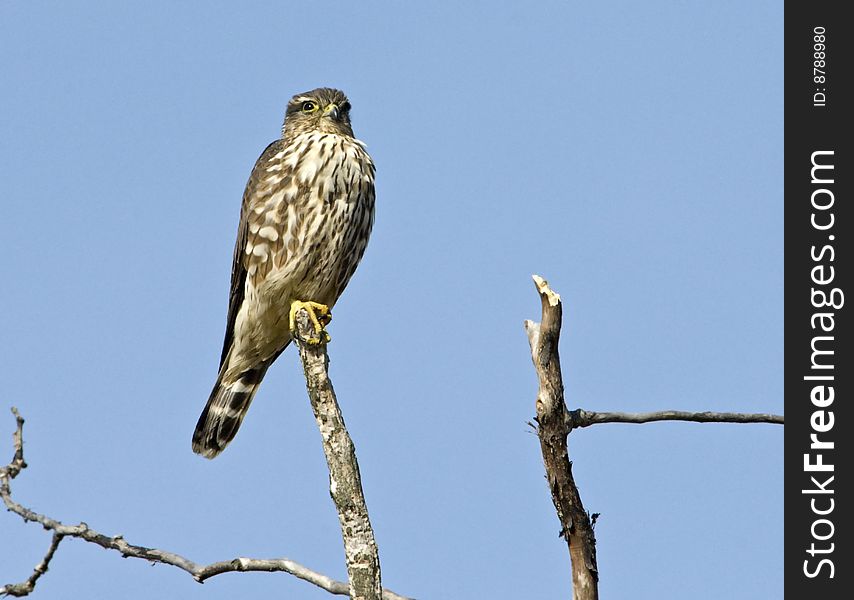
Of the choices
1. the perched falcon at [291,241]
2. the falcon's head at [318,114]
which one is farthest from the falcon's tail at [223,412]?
the falcon's head at [318,114]

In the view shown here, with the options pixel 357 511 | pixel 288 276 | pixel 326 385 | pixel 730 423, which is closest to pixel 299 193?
pixel 288 276

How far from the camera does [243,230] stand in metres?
5.70

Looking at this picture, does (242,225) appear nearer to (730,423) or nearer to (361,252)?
(361,252)

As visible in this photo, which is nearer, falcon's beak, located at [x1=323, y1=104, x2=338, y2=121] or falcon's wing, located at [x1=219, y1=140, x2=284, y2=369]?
falcon's wing, located at [x1=219, y1=140, x2=284, y2=369]

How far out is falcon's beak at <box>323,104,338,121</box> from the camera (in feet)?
20.0

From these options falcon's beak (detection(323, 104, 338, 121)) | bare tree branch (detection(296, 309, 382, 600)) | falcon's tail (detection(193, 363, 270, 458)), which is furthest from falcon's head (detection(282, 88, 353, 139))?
bare tree branch (detection(296, 309, 382, 600))

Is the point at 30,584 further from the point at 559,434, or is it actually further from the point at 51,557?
the point at 559,434

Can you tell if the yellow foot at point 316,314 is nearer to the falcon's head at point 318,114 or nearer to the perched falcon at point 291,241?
the perched falcon at point 291,241

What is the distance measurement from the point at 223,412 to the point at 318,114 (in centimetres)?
170

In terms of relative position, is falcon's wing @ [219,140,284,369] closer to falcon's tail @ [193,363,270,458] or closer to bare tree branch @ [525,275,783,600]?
falcon's tail @ [193,363,270,458]

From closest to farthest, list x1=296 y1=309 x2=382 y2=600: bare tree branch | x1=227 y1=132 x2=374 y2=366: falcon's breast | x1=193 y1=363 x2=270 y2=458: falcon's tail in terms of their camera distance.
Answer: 1. x1=296 y1=309 x2=382 y2=600: bare tree branch
2. x1=227 y1=132 x2=374 y2=366: falcon's breast
3. x1=193 y1=363 x2=270 y2=458: falcon's tail

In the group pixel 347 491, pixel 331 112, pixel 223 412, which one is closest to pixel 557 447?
pixel 347 491
